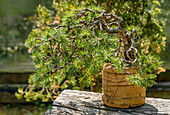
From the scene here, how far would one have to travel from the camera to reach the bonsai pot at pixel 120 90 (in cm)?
158

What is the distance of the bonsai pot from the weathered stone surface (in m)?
0.06

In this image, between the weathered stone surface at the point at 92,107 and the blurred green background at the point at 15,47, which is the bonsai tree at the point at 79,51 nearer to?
the weathered stone surface at the point at 92,107

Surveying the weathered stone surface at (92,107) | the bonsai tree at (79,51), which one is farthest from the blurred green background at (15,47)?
the bonsai tree at (79,51)

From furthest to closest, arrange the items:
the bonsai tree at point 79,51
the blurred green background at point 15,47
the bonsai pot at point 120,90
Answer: the blurred green background at point 15,47 < the bonsai pot at point 120,90 < the bonsai tree at point 79,51

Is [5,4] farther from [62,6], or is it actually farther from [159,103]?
[159,103]

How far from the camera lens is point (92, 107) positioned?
5.63ft

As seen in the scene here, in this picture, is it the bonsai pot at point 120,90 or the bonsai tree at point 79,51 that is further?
the bonsai pot at point 120,90

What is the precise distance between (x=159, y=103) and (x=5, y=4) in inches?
143

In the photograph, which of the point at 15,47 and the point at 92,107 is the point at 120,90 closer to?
the point at 92,107

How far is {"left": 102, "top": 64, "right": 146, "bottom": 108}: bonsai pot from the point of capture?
1.58 m

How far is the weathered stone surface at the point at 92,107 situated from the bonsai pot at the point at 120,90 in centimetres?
6

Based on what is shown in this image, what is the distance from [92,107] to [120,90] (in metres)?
0.30

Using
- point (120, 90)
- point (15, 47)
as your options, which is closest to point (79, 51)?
point (120, 90)

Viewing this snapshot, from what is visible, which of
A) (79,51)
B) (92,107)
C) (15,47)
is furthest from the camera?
(15,47)
